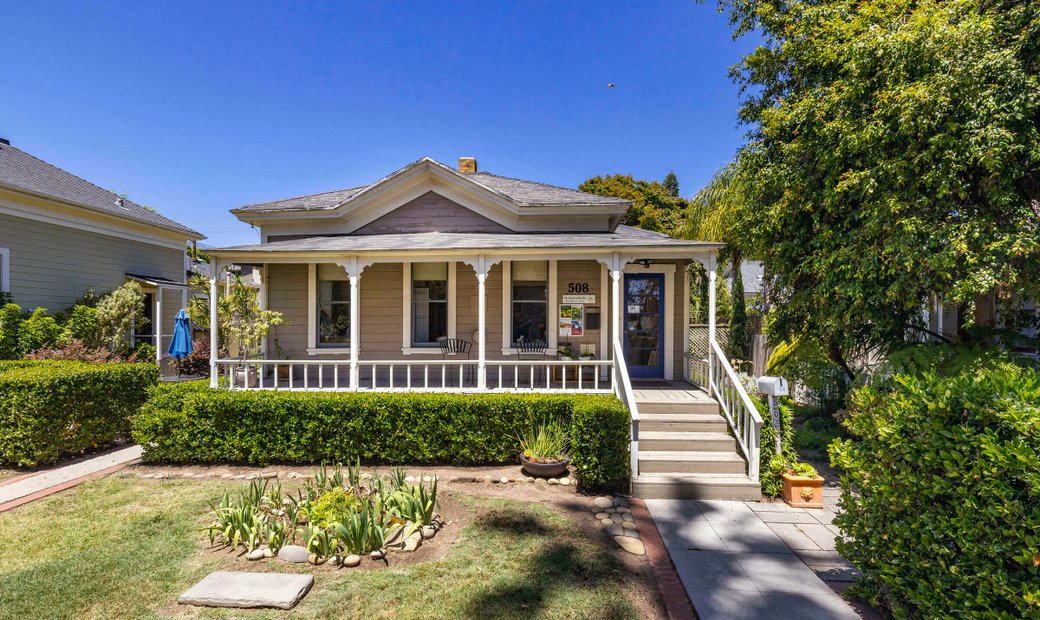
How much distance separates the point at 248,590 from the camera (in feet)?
11.2

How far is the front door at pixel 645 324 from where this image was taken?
9.48 m

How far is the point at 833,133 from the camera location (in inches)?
236

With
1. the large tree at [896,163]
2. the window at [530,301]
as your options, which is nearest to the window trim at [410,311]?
the window at [530,301]

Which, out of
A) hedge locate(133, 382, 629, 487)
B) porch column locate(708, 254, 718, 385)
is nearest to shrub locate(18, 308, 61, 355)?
hedge locate(133, 382, 629, 487)

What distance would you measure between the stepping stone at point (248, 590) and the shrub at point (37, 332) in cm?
1021

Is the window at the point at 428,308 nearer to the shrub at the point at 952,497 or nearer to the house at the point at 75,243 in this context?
the shrub at the point at 952,497

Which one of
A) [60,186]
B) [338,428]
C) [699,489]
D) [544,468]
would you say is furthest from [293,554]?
[60,186]

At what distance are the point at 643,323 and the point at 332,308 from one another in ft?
23.1

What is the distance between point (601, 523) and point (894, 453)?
2.81 m

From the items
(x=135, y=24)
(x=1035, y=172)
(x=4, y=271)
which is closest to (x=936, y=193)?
(x=1035, y=172)

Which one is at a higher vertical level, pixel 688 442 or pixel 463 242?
pixel 463 242

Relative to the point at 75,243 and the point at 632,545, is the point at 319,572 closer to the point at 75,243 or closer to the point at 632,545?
the point at 632,545

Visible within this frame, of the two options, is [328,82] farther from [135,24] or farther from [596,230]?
[596,230]

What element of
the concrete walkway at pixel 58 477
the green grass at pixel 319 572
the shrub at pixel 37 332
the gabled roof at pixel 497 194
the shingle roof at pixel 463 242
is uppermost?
the gabled roof at pixel 497 194
